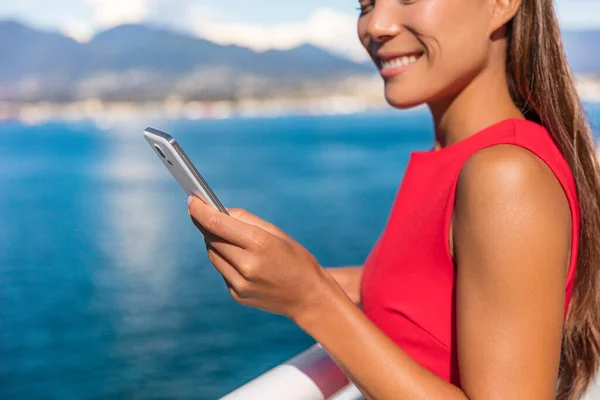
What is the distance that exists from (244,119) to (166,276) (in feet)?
199

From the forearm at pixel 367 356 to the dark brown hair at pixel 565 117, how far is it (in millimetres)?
244

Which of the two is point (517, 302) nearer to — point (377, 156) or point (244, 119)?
point (377, 156)

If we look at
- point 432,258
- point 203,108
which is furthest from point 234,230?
point 203,108

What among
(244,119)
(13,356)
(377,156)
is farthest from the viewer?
(244,119)

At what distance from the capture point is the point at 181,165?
0.83 meters

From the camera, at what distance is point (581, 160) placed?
38.2 inches

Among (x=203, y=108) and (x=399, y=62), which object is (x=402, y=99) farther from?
(x=203, y=108)

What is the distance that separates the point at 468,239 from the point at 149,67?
Answer: 95.3 meters

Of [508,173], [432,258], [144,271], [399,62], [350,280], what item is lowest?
[144,271]

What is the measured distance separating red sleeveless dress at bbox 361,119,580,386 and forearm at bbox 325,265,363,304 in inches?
9.9

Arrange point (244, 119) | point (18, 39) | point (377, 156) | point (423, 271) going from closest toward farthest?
point (423, 271)
point (377, 156)
point (244, 119)
point (18, 39)

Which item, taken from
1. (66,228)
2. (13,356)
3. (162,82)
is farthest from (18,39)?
(13,356)

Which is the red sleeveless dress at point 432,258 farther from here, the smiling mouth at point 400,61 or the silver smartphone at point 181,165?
the silver smartphone at point 181,165

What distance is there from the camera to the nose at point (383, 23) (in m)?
0.99
